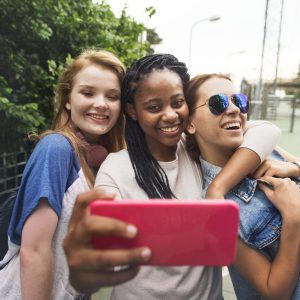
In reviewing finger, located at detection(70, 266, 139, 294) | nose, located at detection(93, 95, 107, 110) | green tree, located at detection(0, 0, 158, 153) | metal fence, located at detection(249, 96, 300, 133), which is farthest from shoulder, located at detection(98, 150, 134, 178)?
metal fence, located at detection(249, 96, 300, 133)

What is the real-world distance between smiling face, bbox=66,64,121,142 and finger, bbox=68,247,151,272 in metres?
0.84

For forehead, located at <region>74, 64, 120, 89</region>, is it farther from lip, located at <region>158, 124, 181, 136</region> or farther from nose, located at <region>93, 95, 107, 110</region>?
lip, located at <region>158, 124, 181, 136</region>

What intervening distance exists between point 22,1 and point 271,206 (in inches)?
118

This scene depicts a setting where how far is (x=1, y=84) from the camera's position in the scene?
118 inches

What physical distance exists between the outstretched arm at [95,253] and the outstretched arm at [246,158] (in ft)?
1.82

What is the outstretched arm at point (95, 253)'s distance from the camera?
636mm

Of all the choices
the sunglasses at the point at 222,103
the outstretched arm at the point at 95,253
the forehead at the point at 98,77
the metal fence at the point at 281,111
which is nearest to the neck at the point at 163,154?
the sunglasses at the point at 222,103

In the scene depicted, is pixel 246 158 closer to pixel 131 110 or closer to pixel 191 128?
pixel 191 128

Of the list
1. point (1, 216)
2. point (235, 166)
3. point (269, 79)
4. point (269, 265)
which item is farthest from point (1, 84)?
point (269, 79)

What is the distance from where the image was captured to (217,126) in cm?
126

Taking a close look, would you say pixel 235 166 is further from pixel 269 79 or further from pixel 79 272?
pixel 269 79

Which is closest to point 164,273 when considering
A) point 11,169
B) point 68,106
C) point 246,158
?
point 246,158

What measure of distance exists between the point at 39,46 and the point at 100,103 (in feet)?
8.45

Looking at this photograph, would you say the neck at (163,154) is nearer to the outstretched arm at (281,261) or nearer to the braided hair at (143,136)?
the braided hair at (143,136)
